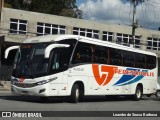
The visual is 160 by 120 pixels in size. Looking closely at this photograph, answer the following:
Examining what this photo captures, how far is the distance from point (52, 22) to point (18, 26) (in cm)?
486

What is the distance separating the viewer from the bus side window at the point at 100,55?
892 inches

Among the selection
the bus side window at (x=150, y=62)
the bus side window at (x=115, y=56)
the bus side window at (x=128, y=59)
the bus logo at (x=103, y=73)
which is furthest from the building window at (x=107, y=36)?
the bus logo at (x=103, y=73)

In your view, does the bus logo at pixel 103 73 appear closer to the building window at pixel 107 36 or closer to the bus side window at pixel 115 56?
the bus side window at pixel 115 56

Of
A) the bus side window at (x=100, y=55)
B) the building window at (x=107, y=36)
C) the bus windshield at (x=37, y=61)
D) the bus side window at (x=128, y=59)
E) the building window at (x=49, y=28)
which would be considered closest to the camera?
the bus windshield at (x=37, y=61)

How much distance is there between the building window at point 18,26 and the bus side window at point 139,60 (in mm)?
26316

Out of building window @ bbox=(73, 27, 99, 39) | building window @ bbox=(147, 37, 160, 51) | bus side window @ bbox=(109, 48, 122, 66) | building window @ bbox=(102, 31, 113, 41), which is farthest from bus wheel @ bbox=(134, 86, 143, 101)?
building window @ bbox=(147, 37, 160, 51)

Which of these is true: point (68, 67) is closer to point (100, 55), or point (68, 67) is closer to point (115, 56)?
point (100, 55)

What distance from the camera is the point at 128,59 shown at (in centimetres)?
2642

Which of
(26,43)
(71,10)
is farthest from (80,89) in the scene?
(71,10)

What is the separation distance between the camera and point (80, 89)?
2181 cm

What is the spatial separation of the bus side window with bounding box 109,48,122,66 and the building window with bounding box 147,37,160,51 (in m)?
40.3

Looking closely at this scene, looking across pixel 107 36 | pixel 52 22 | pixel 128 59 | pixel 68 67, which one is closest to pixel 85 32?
pixel 107 36

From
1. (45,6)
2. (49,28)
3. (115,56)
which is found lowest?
(115,56)

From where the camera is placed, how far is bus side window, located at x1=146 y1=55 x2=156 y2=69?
29.2 meters
